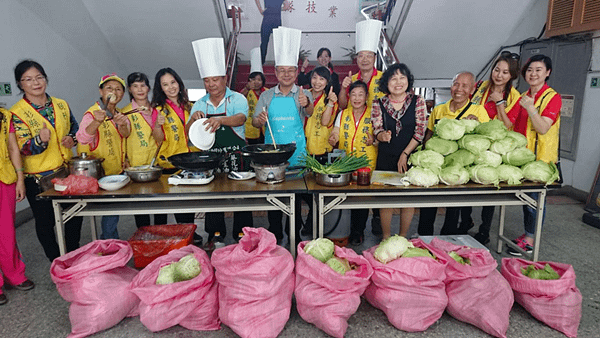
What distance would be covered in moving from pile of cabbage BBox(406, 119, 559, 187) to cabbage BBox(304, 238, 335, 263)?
827 millimetres

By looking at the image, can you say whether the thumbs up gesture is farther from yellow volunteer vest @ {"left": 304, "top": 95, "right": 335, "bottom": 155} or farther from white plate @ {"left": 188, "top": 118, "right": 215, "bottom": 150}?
yellow volunteer vest @ {"left": 304, "top": 95, "right": 335, "bottom": 155}

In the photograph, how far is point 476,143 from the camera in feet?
8.88

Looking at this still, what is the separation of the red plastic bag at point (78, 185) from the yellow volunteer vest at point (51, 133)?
0.50 metres

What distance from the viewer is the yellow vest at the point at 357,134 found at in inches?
128

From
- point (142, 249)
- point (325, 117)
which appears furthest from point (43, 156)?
point (325, 117)

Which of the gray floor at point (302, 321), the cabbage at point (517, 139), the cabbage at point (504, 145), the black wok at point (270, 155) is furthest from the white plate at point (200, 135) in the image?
the cabbage at point (517, 139)

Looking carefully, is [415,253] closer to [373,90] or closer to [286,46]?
[373,90]

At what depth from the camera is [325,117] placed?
11.1 feet

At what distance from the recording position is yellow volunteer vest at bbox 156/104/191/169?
3.22 m

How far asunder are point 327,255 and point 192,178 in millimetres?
1133

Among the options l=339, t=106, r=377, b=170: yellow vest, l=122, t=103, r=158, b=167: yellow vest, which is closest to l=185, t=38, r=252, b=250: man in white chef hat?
l=122, t=103, r=158, b=167: yellow vest

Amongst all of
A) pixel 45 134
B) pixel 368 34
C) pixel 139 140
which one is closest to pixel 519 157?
pixel 368 34

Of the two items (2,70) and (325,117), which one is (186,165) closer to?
(325,117)

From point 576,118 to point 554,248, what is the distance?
2377 mm
